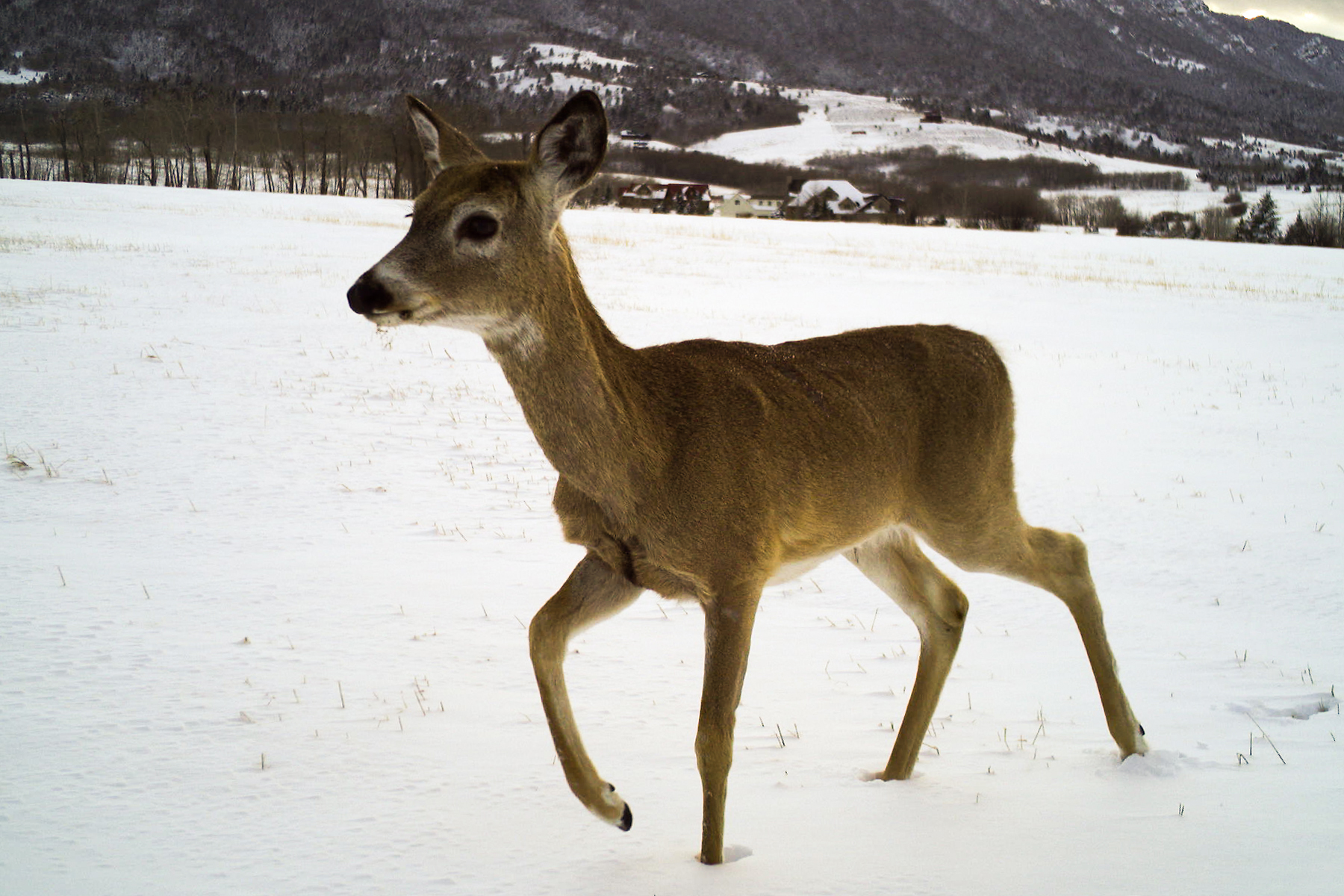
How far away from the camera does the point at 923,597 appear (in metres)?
4.94

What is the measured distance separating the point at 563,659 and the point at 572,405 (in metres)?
0.97

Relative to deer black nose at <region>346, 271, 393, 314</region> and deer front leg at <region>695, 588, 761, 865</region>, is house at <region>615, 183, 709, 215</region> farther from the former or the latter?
deer black nose at <region>346, 271, 393, 314</region>

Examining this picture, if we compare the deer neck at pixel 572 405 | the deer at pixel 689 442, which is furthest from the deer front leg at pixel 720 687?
the deer neck at pixel 572 405

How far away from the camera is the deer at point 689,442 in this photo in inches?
140

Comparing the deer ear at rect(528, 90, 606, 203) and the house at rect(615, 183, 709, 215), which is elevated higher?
the deer ear at rect(528, 90, 606, 203)

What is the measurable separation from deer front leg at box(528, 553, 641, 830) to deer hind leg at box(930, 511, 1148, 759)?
1.53m

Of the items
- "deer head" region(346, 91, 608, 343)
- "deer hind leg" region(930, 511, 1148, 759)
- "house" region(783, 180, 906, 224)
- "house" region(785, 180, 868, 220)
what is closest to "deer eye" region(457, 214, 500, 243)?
"deer head" region(346, 91, 608, 343)

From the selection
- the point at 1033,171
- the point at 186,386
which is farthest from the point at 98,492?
the point at 1033,171

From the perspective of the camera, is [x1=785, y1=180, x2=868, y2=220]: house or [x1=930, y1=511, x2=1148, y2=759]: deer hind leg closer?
[x1=930, y1=511, x2=1148, y2=759]: deer hind leg

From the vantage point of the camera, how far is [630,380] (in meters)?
3.98

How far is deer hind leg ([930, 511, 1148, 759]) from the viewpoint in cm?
468

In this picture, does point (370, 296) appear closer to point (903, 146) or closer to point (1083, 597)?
point (1083, 597)

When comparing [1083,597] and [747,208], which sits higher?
[747,208]

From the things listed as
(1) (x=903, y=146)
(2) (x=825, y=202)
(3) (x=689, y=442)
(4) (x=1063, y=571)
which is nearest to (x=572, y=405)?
(3) (x=689, y=442)
